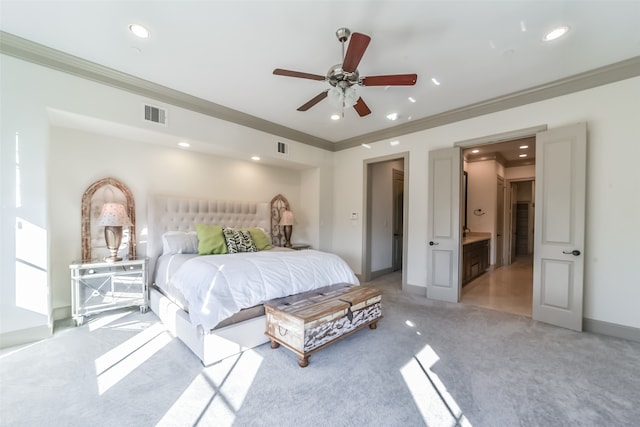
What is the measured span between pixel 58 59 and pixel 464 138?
5066 mm

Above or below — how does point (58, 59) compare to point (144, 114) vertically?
above

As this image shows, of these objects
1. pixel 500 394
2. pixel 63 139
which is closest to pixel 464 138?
pixel 500 394

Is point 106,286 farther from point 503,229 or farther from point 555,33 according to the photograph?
point 503,229

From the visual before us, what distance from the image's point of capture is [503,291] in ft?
15.1

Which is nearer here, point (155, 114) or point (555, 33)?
point (555, 33)

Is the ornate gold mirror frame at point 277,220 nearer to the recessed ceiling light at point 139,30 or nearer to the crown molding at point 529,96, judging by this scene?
the crown molding at point 529,96

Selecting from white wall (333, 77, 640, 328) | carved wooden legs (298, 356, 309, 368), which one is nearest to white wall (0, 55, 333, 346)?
carved wooden legs (298, 356, 309, 368)

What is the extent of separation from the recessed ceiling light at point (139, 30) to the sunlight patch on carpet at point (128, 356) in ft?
9.60

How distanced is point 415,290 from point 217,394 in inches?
137

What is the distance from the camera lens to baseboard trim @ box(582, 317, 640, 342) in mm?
2777

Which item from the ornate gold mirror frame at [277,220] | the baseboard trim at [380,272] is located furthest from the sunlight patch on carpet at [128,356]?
the baseboard trim at [380,272]

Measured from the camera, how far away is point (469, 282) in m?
5.22

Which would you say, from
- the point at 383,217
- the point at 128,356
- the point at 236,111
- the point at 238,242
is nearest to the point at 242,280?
the point at 128,356

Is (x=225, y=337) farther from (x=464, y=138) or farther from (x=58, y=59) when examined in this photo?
(x=464, y=138)
